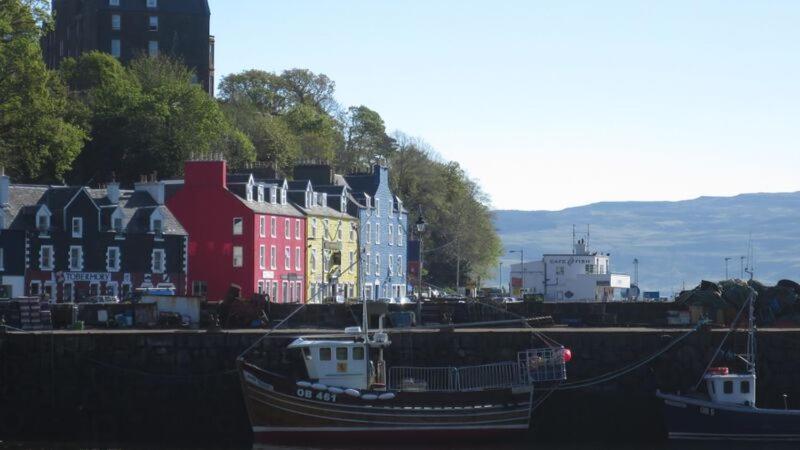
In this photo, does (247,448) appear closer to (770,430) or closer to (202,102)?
(770,430)

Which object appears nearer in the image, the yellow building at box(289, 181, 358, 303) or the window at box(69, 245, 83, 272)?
the window at box(69, 245, 83, 272)

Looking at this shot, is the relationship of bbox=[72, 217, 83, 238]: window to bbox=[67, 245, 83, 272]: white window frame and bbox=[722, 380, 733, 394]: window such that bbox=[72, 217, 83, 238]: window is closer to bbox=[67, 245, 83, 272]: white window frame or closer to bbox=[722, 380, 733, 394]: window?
bbox=[67, 245, 83, 272]: white window frame

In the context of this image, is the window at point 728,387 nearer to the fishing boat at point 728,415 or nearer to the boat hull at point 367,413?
the fishing boat at point 728,415

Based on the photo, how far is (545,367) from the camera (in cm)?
4700

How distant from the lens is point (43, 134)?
78875 millimetres

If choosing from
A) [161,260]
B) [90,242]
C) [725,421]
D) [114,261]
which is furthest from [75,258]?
[725,421]

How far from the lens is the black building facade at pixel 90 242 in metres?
78.6

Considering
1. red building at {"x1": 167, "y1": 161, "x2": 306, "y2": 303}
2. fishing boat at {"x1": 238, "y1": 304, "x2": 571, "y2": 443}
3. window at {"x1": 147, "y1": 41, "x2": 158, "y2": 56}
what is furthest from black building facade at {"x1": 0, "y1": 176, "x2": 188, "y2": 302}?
window at {"x1": 147, "y1": 41, "x2": 158, "y2": 56}

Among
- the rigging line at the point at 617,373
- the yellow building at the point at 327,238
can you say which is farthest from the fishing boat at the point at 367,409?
the yellow building at the point at 327,238

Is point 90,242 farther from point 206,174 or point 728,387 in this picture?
point 728,387

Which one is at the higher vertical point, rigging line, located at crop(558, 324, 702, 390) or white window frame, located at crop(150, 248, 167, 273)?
white window frame, located at crop(150, 248, 167, 273)

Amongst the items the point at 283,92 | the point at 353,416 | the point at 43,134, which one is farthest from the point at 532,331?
the point at 283,92

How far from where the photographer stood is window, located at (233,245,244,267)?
91.9 metres

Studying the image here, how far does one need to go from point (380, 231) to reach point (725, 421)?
7162cm
